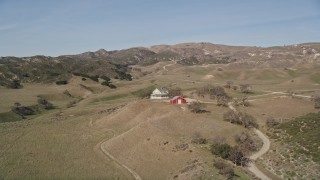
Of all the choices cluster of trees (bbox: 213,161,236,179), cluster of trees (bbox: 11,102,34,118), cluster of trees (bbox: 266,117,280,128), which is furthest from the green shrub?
cluster of trees (bbox: 11,102,34,118)

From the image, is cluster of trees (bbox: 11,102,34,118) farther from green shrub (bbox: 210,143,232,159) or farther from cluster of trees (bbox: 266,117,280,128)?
cluster of trees (bbox: 266,117,280,128)

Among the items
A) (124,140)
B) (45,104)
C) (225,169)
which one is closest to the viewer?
(225,169)

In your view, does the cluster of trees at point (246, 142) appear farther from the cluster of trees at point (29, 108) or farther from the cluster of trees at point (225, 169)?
the cluster of trees at point (29, 108)

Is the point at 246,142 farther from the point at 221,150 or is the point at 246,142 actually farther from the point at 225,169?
the point at 225,169

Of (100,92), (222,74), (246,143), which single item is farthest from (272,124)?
(222,74)

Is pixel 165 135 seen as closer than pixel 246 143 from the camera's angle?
No

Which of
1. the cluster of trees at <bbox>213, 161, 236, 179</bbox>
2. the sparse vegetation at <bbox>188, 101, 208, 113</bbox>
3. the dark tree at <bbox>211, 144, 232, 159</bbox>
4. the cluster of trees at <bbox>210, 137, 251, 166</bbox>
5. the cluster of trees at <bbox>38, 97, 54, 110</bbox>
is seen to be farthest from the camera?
the cluster of trees at <bbox>38, 97, 54, 110</bbox>

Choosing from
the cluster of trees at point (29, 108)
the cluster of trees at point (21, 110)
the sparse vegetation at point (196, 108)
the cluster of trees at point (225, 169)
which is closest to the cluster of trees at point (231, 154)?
the cluster of trees at point (225, 169)

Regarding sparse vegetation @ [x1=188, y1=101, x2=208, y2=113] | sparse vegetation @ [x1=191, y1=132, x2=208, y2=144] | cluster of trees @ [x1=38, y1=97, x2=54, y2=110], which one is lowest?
cluster of trees @ [x1=38, y1=97, x2=54, y2=110]

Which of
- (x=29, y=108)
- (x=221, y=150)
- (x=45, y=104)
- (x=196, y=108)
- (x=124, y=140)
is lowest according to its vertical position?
(x=45, y=104)

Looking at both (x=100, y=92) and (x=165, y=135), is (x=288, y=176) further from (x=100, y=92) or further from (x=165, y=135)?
(x=100, y=92)

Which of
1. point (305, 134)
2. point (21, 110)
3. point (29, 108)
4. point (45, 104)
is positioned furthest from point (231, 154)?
point (45, 104)
